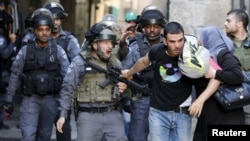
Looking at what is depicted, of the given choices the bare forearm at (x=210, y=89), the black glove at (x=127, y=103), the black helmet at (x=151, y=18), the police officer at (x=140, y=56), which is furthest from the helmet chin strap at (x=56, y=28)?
the bare forearm at (x=210, y=89)

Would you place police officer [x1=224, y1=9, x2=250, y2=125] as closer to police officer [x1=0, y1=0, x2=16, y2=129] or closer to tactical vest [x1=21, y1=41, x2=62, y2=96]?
tactical vest [x1=21, y1=41, x2=62, y2=96]

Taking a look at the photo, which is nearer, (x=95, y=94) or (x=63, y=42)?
(x=95, y=94)

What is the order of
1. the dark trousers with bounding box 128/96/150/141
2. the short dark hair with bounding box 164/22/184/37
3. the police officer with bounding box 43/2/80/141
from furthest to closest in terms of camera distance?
1. the police officer with bounding box 43/2/80/141
2. the dark trousers with bounding box 128/96/150/141
3. the short dark hair with bounding box 164/22/184/37

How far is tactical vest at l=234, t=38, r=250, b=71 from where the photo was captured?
5867 mm

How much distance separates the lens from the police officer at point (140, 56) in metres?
6.75

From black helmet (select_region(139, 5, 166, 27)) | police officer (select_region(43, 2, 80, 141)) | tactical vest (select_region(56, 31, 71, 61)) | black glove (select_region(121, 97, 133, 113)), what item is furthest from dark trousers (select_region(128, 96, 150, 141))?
tactical vest (select_region(56, 31, 71, 61))

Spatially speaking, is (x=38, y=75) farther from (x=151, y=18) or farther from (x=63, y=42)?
(x=151, y=18)

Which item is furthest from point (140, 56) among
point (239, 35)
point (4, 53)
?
point (4, 53)

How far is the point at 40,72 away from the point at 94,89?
1104 millimetres

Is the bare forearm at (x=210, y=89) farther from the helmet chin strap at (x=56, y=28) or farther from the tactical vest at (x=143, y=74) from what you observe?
the helmet chin strap at (x=56, y=28)

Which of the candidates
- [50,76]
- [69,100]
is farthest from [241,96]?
[50,76]

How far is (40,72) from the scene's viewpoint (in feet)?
A: 22.1

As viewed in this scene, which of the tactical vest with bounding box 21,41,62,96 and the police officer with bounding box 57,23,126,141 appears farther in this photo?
the tactical vest with bounding box 21,41,62,96

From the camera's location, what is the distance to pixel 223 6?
328 inches
